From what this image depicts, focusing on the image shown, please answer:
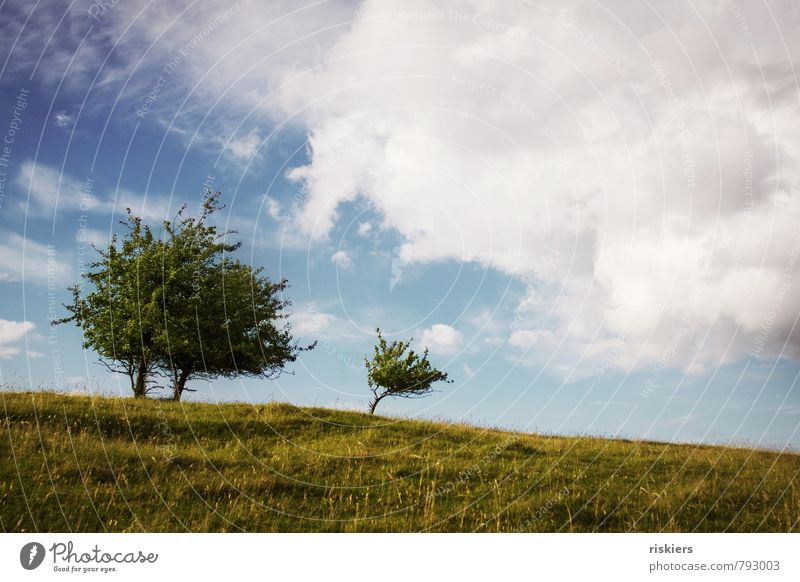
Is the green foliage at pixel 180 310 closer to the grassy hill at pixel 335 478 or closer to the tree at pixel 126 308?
the tree at pixel 126 308

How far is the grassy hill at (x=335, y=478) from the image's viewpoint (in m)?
10.3

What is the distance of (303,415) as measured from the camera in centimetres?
2025

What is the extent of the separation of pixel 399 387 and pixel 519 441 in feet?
112

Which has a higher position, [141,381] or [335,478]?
[141,381]

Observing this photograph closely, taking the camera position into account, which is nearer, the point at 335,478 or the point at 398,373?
the point at 335,478

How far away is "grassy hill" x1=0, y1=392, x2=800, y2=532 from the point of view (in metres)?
10.3

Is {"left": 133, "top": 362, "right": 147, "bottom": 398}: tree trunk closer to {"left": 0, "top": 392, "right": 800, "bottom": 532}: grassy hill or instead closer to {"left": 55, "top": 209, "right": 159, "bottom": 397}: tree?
{"left": 55, "top": 209, "right": 159, "bottom": 397}: tree

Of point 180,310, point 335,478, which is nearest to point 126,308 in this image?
point 180,310

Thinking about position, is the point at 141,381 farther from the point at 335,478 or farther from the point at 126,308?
the point at 335,478

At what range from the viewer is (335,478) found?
43.3 ft

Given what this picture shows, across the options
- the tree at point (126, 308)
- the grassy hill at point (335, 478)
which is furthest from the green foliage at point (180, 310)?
the grassy hill at point (335, 478)

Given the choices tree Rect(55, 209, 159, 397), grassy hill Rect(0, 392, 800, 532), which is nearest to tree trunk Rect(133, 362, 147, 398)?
tree Rect(55, 209, 159, 397)
